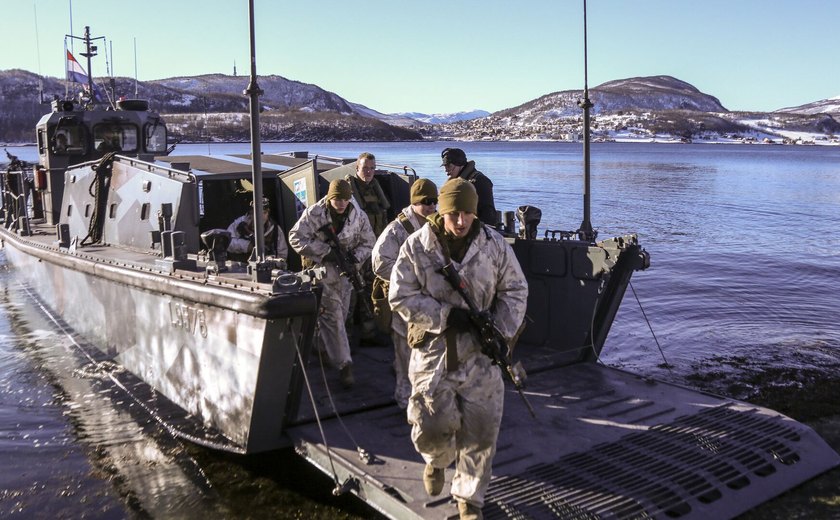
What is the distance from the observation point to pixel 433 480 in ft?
13.8

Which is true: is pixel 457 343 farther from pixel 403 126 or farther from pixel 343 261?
pixel 403 126

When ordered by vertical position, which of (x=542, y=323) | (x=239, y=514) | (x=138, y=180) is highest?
(x=138, y=180)

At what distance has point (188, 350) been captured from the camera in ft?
18.8

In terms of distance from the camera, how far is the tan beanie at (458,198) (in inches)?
153

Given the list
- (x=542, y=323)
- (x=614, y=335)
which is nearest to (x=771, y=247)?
(x=614, y=335)

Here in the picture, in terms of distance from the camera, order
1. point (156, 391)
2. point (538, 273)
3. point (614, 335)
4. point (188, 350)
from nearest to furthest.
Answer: point (188, 350) < point (156, 391) < point (538, 273) < point (614, 335)

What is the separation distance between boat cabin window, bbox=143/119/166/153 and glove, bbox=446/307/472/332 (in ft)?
26.4

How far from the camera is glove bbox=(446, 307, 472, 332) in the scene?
12.8 feet

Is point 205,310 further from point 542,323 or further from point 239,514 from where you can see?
point 542,323

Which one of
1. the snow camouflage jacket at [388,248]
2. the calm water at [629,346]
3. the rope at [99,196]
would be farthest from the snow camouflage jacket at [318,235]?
the rope at [99,196]

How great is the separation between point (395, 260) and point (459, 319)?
134 centimetres

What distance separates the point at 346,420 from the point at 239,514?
919 millimetres

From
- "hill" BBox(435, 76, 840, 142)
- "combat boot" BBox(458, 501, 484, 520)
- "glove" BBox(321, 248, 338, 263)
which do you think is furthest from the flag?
"hill" BBox(435, 76, 840, 142)

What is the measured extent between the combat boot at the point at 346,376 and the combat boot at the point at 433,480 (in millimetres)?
1759
